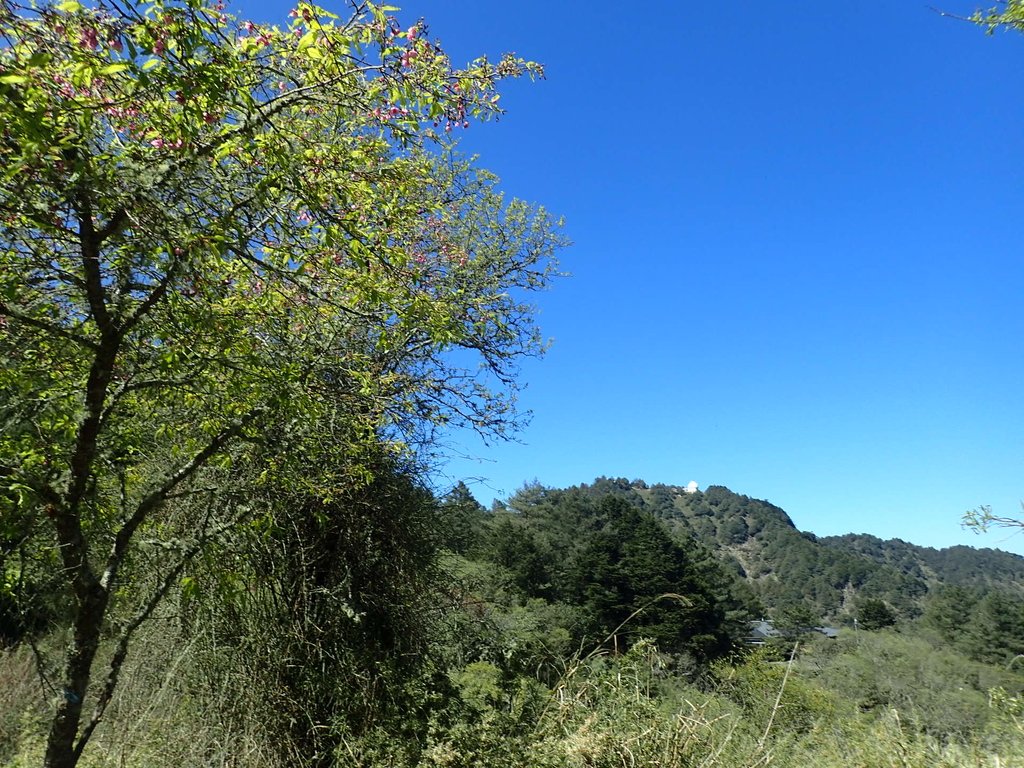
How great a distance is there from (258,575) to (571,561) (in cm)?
3499


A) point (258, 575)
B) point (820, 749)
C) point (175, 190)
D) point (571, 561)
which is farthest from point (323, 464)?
point (571, 561)

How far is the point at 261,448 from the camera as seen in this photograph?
3668 mm

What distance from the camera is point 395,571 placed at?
20.8 feet

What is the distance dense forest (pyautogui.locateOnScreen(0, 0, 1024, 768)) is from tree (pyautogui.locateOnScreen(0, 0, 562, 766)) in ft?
0.06

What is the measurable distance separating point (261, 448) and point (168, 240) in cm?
194

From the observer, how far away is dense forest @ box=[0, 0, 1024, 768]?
2012 mm

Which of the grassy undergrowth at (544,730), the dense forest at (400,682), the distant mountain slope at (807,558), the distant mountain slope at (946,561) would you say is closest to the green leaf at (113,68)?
the dense forest at (400,682)

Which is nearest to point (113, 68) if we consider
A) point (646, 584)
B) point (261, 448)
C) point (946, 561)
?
point (261, 448)

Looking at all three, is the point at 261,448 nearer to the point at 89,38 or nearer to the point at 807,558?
the point at 89,38

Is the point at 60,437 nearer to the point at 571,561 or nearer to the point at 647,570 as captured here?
the point at 647,570

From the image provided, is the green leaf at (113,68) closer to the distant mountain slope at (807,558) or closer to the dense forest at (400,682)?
the dense forest at (400,682)

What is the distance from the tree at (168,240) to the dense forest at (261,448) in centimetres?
2

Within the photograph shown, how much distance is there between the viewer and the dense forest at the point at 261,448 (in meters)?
2.01

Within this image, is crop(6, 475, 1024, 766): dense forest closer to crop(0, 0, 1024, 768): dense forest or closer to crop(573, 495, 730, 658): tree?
crop(0, 0, 1024, 768): dense forest
